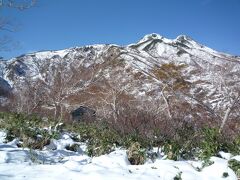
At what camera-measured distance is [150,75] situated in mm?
135500

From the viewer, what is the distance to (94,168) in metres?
7.89

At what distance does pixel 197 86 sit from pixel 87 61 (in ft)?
217

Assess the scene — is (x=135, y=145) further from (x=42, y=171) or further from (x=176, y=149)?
(x=42, y=171)

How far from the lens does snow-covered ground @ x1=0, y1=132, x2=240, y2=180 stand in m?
7.11

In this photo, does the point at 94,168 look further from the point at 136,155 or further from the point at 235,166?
the point at 235,166

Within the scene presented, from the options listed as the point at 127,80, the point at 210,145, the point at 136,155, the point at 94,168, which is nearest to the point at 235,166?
the point at 210,145

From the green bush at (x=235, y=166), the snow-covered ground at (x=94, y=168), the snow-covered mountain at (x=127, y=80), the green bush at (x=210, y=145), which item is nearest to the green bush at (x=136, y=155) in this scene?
the snow-covered ground at (x=94, y=168)

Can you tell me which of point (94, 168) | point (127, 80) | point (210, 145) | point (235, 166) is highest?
point (127, 80)

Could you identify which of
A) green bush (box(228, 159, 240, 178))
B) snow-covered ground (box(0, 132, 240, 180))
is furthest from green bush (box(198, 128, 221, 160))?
green bush (box(228, 159, 240, 178))

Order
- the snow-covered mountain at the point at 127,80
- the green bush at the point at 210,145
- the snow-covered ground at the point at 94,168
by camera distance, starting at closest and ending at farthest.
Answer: the snow-covered ground at the point at 94,168
the green bush at the point at 210,145
the snow-covered mountain at the point at 127,80

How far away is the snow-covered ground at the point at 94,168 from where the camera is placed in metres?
7.11

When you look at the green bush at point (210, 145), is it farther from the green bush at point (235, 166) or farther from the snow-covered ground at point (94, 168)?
the green bush at point (235, 166)

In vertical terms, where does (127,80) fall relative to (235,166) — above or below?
above

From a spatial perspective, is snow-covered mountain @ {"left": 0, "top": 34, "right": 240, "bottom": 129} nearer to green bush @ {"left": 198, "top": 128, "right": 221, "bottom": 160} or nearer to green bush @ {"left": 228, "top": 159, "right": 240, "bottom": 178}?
green bush @ {"left": 198, "top": 128, "right": 221, "bottom": 160}
